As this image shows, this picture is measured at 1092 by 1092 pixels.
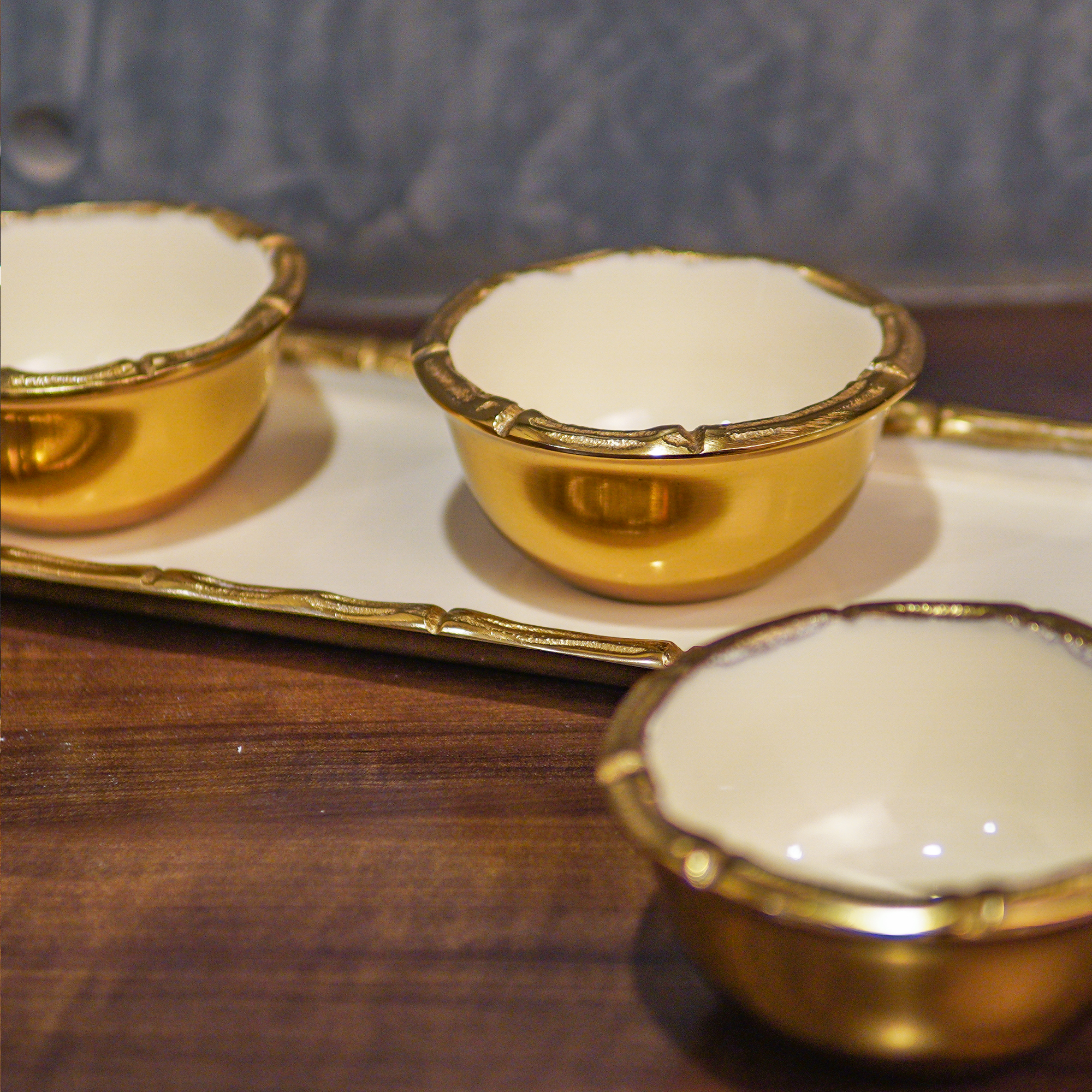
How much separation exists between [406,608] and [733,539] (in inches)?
5.7

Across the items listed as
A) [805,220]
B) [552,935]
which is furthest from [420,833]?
[805,220]

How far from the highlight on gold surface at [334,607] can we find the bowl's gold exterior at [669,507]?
0.11 feet

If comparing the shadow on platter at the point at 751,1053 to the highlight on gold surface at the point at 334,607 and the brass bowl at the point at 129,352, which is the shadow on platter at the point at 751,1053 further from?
the brass bowl at the point at 129,352

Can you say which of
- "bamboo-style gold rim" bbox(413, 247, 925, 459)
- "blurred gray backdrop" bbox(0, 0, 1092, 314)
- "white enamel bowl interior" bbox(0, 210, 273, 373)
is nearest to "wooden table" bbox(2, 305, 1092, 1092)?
"bamboo-style gold rim" bbox(413, 247, 925, 459)

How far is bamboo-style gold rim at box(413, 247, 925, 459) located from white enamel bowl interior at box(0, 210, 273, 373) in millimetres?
216

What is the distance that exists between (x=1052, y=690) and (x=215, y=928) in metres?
0.29

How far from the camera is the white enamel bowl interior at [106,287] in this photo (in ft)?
2.36

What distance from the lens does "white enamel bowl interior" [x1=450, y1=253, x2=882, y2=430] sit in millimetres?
612

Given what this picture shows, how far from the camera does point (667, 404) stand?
26.0 inches

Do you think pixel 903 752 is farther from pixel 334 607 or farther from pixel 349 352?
pixel 349 352

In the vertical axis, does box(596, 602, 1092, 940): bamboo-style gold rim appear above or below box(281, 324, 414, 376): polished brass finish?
above

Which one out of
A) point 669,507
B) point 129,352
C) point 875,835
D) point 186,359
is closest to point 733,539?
point 669,507

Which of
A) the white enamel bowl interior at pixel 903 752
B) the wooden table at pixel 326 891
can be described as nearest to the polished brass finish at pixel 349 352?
the wooden table at pixel 326 891

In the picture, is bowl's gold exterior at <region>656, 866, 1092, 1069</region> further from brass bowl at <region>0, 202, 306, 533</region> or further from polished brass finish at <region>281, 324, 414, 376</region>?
polished brass finish at <region>281, 324, 414, 376</region>
